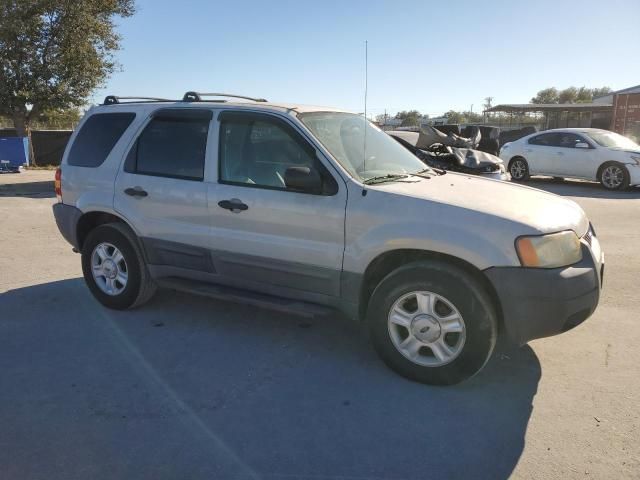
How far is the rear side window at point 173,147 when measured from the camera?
448 cm

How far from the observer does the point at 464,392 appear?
353 centimetres

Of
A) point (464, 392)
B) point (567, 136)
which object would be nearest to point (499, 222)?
point (464, 392)

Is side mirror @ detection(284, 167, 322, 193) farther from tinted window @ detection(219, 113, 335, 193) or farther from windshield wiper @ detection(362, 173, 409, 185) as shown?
windshield wiper @ detection(362, 173, 409, 185)

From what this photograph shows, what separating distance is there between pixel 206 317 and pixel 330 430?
6.99 feet

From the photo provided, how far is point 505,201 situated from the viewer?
3713 millimetres

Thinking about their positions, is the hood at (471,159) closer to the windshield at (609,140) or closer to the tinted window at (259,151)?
the tinted window at (259,151)

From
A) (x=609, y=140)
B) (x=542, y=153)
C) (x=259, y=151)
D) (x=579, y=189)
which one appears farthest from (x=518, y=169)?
(x=259, y=151)

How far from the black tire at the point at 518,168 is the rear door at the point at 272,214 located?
12769 mm

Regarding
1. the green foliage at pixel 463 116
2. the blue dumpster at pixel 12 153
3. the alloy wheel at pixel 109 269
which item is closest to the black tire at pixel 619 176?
the alloy wheel at pixel 109 269

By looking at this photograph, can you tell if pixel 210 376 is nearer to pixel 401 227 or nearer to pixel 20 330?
pixel 401 227

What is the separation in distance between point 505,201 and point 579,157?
38.6ft

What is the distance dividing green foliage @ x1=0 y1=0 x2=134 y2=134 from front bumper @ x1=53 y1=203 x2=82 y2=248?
1741cm

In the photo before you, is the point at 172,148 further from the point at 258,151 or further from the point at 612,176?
the point at 612,176

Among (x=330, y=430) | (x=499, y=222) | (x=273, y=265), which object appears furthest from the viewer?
(x=273, y=265)
